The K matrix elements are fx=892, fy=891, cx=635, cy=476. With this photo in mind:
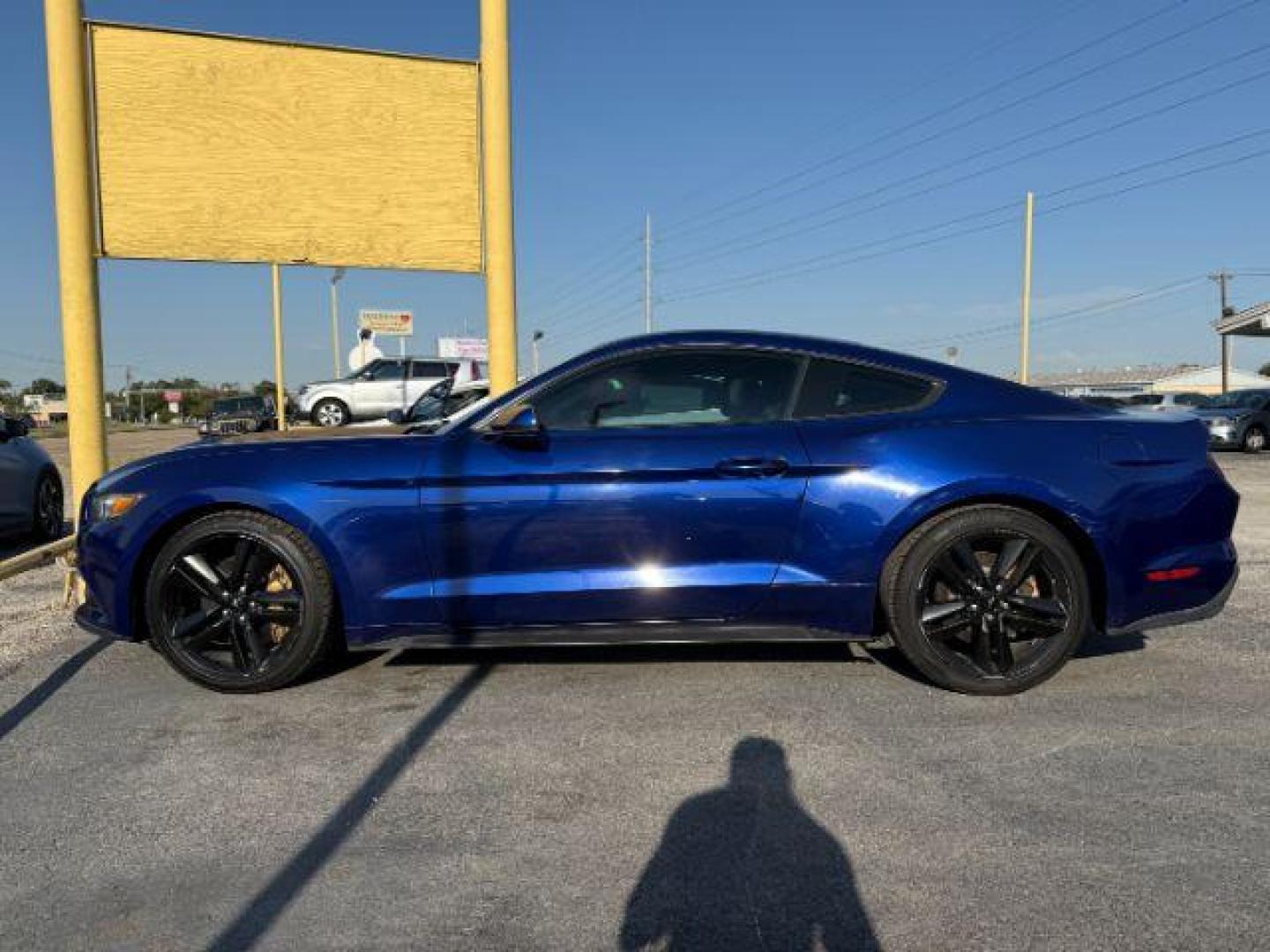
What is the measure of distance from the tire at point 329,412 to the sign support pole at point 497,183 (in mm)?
14998

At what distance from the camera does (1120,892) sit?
2.20 m

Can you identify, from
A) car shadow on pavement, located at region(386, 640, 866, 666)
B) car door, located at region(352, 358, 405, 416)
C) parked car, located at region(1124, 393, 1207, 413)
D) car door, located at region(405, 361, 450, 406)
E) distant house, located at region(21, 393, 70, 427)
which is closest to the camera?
car shadow on pavement, located at region(386, 640, 866, 666)

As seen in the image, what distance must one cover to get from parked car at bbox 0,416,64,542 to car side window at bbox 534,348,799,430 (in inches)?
243

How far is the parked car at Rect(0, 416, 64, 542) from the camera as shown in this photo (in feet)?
24.7

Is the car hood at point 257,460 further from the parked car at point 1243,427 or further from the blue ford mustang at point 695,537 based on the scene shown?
the parked car at point 1243,427

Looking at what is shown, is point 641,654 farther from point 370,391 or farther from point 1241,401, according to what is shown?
point 1241,401

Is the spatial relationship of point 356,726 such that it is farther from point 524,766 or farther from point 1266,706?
point 1266,706

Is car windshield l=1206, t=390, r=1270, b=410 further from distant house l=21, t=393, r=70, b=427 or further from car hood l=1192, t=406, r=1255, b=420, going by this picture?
distant house l=21, t=393, r=70, b=427

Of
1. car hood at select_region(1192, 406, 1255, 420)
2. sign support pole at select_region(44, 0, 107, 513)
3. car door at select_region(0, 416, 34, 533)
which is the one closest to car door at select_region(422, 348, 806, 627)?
sign support pole at select_region(44, 0, 107, 513)

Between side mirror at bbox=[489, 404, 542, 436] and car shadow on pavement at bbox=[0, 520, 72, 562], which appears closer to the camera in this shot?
side mirror at bbox=[489, 404, 542, 436]

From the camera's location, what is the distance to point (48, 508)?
322 inches

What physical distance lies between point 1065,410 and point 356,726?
3118 mm

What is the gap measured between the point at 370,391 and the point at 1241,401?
796 inches

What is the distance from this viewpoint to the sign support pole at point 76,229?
17.2 feet
